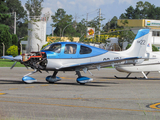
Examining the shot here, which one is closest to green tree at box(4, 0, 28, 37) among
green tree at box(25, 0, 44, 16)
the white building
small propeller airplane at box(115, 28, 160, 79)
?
green tree at box(25, 0, 44, 16)

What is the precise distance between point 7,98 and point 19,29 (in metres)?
106

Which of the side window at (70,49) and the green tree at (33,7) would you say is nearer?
the side window at (70,49)

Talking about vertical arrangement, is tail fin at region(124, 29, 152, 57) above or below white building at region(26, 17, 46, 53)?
below

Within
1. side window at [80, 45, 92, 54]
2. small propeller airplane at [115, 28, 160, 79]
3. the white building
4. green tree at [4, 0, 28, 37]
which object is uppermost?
green tree at [4, 0, 28, 37]

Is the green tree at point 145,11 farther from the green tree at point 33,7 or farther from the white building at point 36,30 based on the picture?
the white building at point 36,30

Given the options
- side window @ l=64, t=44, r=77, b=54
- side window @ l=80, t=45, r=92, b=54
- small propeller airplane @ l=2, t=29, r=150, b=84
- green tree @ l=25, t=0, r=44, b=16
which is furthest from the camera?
green tree @ l=25, t=0, r=44, b=16

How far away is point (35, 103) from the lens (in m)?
7.74

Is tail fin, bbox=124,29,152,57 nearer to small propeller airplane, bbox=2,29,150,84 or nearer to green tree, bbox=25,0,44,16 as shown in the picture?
small propeller airplane, bbox=2,29,150,84

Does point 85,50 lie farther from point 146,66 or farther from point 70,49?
point 146,66

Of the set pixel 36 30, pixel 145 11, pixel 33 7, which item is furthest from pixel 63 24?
pixel 145 11

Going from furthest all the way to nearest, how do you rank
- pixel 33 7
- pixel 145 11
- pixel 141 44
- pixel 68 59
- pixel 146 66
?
pixel 145 11 < pixel 33 7 < pixel 146 66 < pixel 141 44 < pixel 68 59

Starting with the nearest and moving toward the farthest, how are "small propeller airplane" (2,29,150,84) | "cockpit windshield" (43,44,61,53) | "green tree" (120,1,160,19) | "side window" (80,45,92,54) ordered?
"small propeller airplane" (2,29,150,84) < "cockpit windshield" (43,44,61,53) < "side window" (80,45,92,54) < "green tree" (120,1,160,19)

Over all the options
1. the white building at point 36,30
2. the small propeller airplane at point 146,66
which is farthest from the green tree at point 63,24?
the small propeller airplane at point 146,66

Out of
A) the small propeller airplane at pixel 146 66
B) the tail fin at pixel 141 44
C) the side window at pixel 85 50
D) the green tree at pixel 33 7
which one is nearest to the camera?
the side window at pixel 85 50
